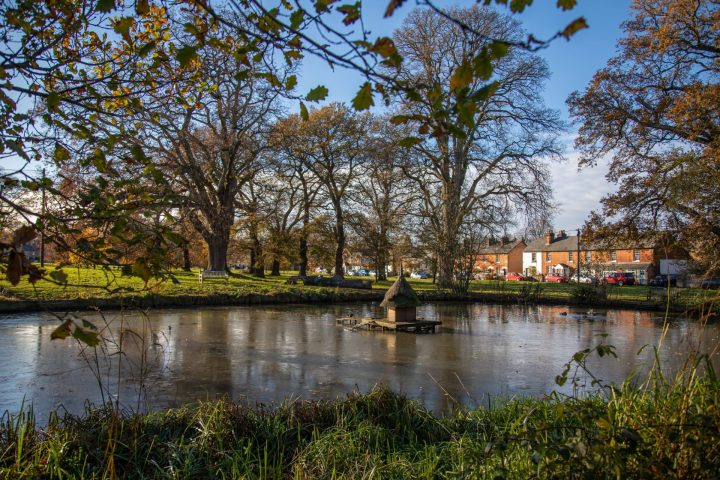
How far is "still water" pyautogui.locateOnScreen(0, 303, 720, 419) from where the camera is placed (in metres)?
7.27

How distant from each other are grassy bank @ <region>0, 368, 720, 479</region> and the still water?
45 cm

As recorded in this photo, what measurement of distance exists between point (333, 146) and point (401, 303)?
61.1 feet

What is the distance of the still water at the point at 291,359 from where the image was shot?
23.9 feet

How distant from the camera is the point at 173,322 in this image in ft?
50.9

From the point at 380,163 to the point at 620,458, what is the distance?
29128mm

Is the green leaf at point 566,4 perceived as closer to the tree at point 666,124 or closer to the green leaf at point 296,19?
the green leaf at point 296,19

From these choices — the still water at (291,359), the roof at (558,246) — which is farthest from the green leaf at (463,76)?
the roof at (558,246)

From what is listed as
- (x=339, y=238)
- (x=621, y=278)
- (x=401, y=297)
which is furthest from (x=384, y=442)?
(x=621, y=278)

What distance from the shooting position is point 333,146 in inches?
1254

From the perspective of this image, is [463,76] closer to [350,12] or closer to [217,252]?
[350,12]

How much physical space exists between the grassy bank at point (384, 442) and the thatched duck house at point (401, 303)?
9.32 meters

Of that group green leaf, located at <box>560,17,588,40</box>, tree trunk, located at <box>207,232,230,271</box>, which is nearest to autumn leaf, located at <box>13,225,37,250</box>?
green leaf, located at <box>560,17,588,40</box>

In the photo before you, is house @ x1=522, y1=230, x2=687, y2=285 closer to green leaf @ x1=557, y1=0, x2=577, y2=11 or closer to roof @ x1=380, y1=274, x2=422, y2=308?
roof @ x1=380, y1=274, x2=422, y2=308

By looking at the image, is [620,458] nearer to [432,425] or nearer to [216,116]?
[432,425]
